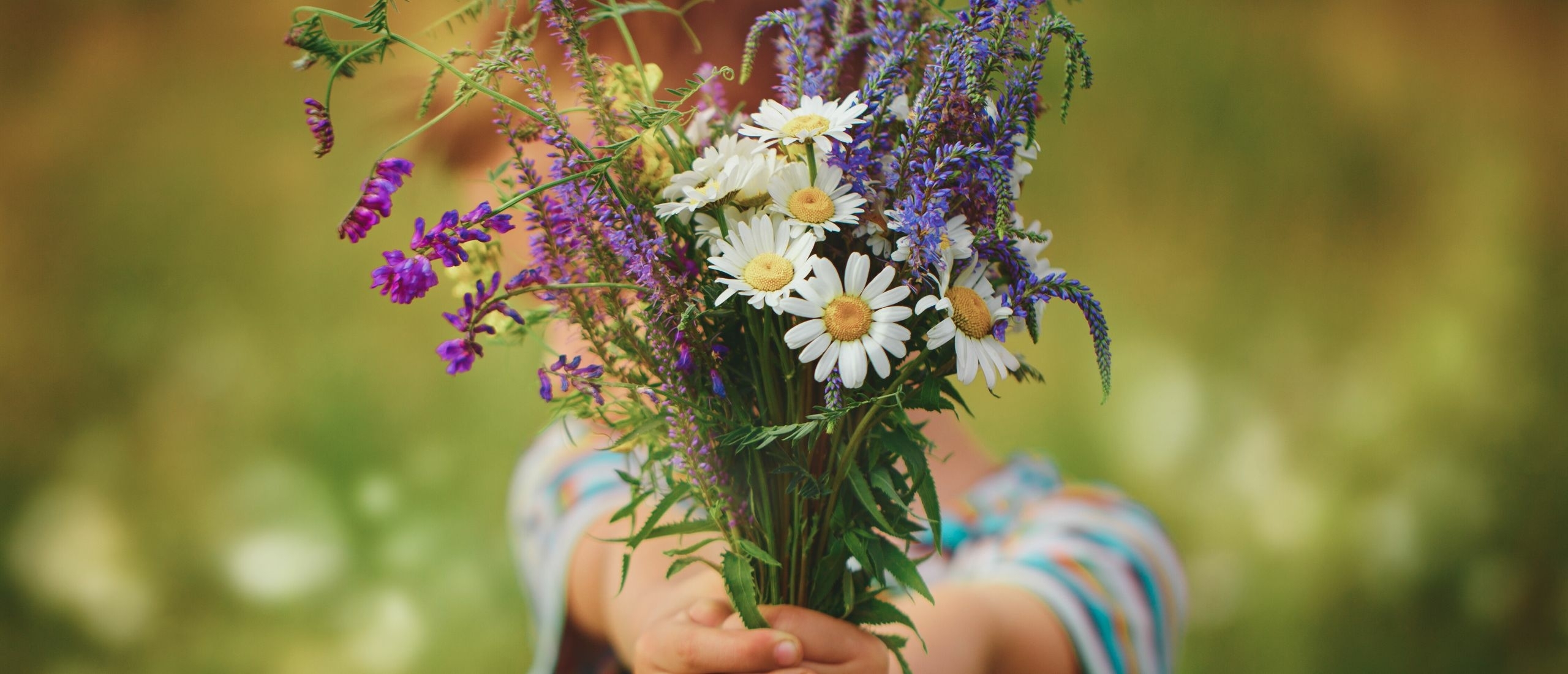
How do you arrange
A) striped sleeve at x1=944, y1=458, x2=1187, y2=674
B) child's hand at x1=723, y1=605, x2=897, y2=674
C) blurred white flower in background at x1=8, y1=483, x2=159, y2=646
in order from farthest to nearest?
blurred white flower in background at x1=8, y1=483, x2=159, y2=646
striped sleeve at x1=944, y1=458, x2=1187, y2=674
child's hand at x1=723, y1=605, x2=897, y2=674

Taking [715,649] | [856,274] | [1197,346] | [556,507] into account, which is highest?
[1197,346]

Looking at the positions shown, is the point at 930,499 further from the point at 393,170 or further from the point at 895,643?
the point at 393,170

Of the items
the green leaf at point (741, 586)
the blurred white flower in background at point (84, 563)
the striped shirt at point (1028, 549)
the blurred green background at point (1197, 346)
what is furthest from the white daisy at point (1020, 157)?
the blurred white flower in background at point (84, 563)

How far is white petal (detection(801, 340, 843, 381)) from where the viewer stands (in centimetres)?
35

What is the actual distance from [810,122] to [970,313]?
10cm

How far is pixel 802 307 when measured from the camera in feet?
1.15

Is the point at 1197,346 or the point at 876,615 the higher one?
the point at 1197,346

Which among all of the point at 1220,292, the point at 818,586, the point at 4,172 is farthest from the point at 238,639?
the point at 1220,292

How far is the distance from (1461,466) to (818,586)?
90 centimetres

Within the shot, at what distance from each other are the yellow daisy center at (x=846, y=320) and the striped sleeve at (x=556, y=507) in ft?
1.33

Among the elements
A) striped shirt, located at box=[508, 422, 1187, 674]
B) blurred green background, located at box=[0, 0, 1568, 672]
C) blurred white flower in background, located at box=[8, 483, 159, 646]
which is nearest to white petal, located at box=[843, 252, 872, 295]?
striped shirt, located at box=[508, 422, 1187, 674]

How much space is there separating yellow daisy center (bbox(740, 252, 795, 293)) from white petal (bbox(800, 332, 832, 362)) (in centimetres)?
2

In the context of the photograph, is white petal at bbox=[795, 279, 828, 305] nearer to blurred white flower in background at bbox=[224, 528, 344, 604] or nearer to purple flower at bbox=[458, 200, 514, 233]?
purple flower at bbox=[458, 200, 514, 233]

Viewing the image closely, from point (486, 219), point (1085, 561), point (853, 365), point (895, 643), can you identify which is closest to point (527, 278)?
point (486, 219)
